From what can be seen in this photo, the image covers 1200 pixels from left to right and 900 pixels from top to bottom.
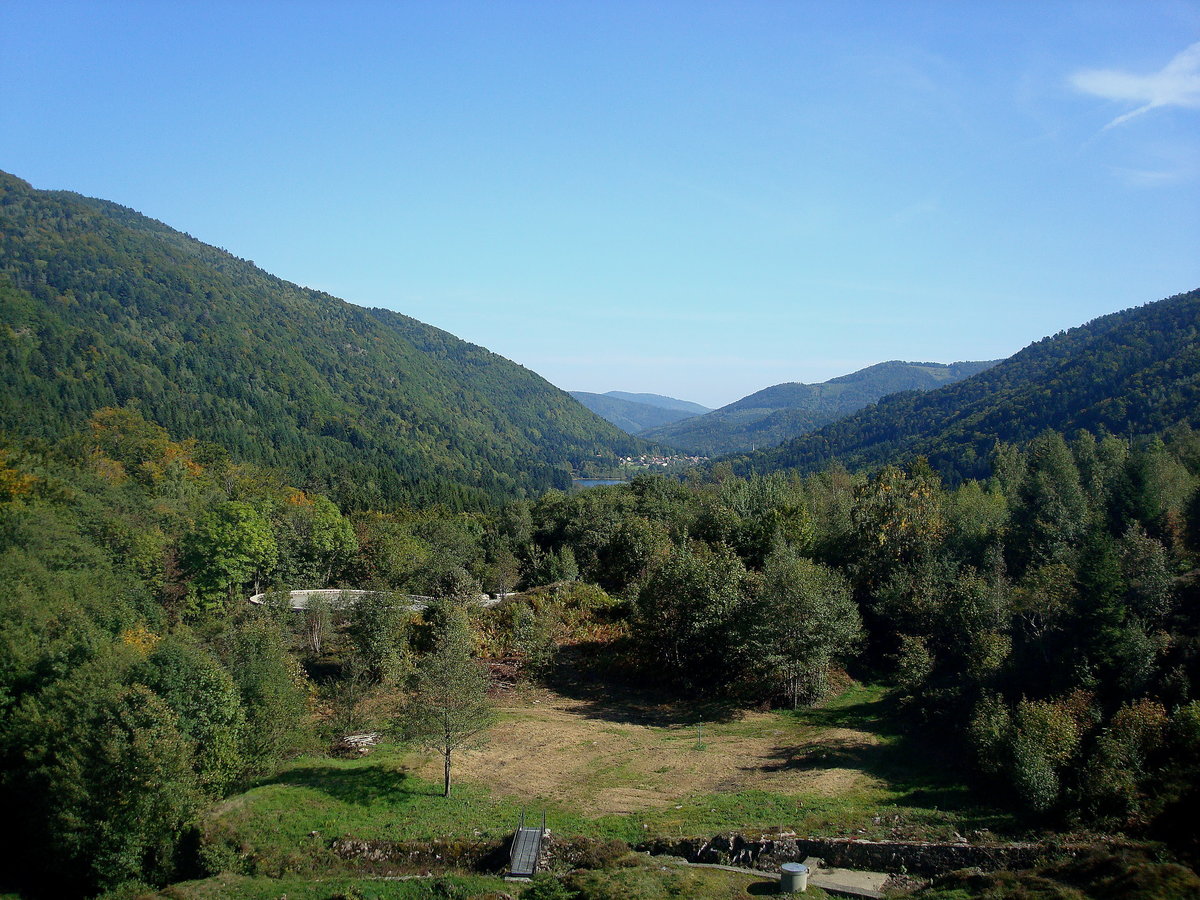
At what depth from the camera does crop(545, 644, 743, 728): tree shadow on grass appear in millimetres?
32469

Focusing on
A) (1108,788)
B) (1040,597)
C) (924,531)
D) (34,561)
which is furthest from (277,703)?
(924,531)

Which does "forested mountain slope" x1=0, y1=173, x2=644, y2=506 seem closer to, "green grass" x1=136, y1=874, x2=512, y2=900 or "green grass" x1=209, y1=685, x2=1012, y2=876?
"green grass" x1=209, y1=685, x2=1012, y2=876

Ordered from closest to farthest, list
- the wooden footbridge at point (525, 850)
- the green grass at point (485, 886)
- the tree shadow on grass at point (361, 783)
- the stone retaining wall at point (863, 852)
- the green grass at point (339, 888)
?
the green grass at point (485, 886)
the stone retaining wall at point (863, 852)
the green grass at point (339, 888)
the wooden footbridge at point (525, 850)
the tree shadow on grass at point (361, 783)

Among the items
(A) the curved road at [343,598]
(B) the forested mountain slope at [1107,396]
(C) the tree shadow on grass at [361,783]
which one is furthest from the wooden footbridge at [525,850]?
(B) the forested mountain slope at [1107,396]

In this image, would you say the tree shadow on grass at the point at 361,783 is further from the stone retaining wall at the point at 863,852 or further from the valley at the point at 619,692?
the stone retaining wall at the point at 863,852

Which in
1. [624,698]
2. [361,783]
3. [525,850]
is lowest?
[624,698]

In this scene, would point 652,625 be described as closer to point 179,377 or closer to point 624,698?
point 624,698

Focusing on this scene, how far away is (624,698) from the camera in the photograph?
35.5m

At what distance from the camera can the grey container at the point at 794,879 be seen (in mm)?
16172

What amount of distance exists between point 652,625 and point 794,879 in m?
20.8

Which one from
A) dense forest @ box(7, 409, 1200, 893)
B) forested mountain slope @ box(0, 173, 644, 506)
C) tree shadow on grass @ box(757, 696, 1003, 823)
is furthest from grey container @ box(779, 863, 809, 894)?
forested mountain slope @ box(0, 173, 644, 506)

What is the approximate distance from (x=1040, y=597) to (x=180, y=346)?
594 feet

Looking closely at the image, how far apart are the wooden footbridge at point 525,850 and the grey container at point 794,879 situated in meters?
6.68

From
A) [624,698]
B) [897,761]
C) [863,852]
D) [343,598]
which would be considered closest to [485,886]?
[863,852]
